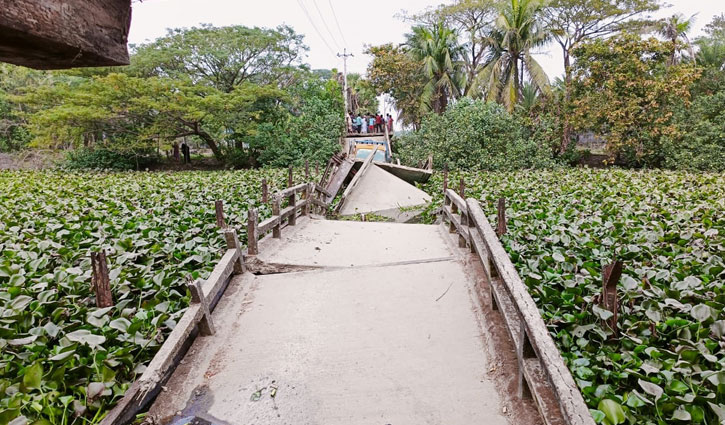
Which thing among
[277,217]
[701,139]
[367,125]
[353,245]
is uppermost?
[367,125]

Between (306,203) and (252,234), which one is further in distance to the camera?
(306,203)

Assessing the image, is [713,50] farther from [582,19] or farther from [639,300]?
[639,300]

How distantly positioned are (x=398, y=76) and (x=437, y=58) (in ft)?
7.96

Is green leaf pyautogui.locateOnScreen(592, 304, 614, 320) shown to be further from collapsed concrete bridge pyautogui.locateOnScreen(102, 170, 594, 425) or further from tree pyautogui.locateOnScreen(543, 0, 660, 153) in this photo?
tree pyautogui.locateOnScreen(543, 0, 660, 153)

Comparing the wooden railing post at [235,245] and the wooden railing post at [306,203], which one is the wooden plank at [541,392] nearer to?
the wooden railing post at [235,245]

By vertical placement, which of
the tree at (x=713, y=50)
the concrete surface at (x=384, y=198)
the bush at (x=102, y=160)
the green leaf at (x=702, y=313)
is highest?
the tree at (x=713, y=50)

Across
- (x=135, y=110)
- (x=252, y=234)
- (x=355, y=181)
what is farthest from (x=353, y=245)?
(x=135, y=110)

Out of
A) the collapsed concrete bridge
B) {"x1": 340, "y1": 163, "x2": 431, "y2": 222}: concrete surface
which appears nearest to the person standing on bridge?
{"x1": 340, "y1": 163, "x2": 431, "y2": 222}: concrete surface

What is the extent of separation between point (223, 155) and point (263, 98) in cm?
375

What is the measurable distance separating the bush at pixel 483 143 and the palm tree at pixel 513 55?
403 cm

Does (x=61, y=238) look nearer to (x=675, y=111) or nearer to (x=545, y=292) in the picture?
(x=545, y=292)

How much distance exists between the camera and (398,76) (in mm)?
23344

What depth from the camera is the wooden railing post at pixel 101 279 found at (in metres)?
2.74

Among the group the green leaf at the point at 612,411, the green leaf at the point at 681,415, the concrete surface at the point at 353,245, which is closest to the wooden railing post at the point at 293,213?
the concrete surface at the point at 353,245
